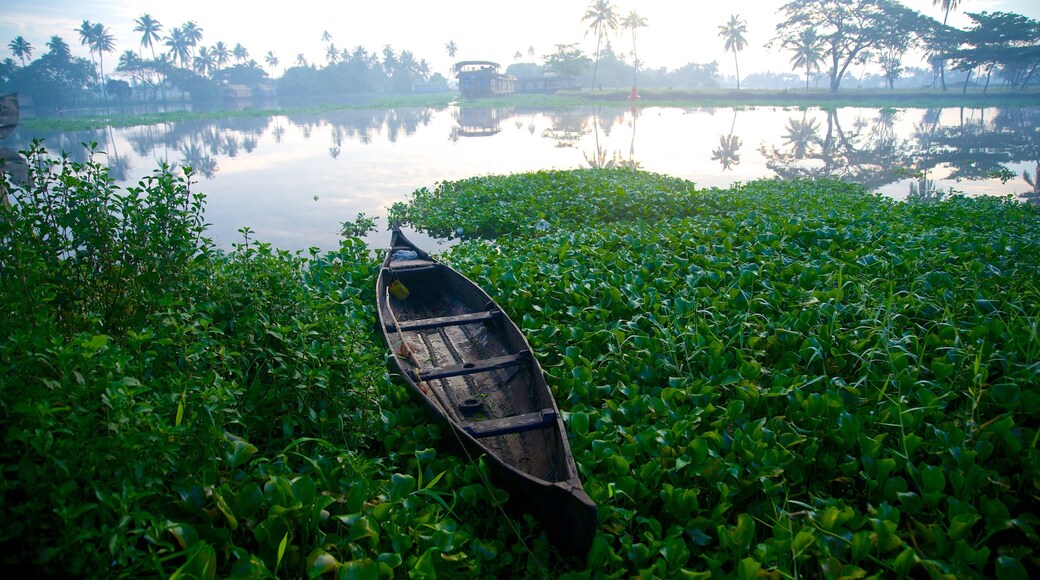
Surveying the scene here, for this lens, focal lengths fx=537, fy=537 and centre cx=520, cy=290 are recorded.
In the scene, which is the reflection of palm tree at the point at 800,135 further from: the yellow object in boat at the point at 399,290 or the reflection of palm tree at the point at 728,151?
the yellow object in boat at the point at 399,290

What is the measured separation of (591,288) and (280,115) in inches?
1294

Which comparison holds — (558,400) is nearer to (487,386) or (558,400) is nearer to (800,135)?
(487,386)

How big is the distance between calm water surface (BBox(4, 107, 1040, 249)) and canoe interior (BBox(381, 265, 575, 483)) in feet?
9.66

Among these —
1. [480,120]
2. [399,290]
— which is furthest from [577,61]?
[399,290]

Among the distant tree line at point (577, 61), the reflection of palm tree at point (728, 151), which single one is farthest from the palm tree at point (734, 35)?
the reflection of palm tree at point (728, 151)

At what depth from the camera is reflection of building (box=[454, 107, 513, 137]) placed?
72.4 ft

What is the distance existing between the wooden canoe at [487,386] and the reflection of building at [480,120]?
17.1 metres

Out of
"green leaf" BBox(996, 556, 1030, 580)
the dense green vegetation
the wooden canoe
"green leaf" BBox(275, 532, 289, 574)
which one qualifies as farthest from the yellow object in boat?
"green leaf" BBox(996, 556, 1030, 580)

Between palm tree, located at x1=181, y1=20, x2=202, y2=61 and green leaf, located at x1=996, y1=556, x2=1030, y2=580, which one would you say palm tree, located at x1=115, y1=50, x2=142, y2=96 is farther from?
green leaf, located at x1=996, y1=556, x2=1030, y2=580

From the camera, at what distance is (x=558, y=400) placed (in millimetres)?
3266

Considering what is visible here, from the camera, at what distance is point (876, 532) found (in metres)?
2.07

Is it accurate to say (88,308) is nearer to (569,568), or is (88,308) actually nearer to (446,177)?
(569,568)

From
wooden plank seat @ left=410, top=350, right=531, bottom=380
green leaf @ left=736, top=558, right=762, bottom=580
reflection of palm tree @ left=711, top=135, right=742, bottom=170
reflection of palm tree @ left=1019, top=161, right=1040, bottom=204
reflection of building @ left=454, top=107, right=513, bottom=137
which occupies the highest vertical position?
reflection of building @ left=454, top=107, right=513, bottom=137

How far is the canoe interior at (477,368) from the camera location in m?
2.72
